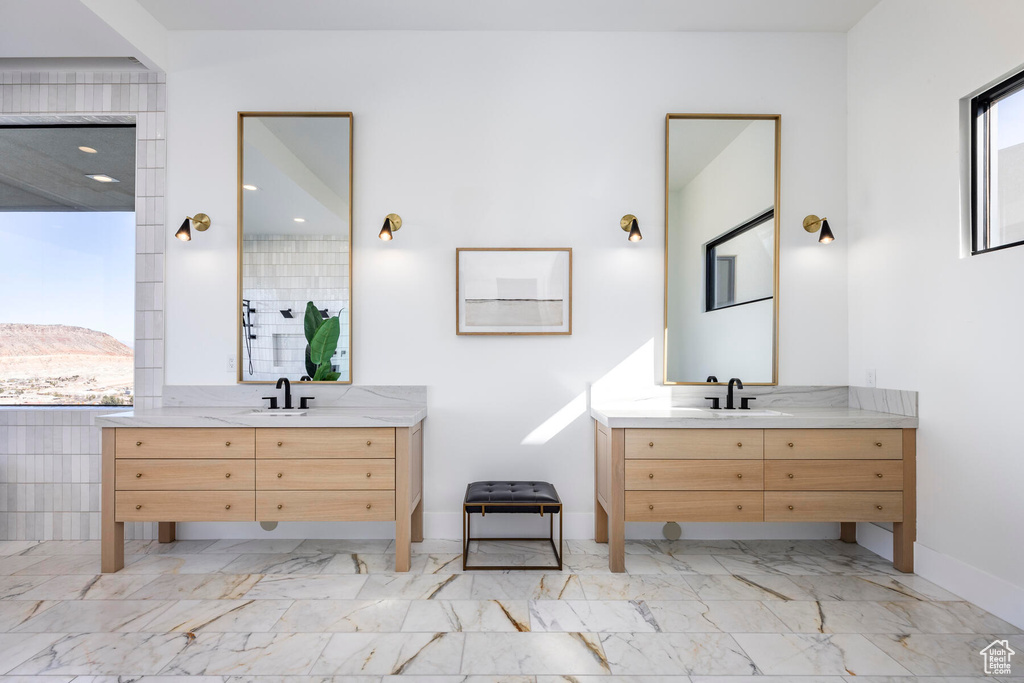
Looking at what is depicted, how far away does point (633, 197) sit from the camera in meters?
3.29

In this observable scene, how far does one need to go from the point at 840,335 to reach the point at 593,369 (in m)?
1.51

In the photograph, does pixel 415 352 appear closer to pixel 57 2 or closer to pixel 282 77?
pixel 282 77

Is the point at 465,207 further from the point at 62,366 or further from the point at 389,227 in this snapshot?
the point at 62,366

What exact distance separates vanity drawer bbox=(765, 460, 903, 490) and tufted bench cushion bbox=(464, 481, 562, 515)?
1.09 meters

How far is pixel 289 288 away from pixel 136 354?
1.02 meters

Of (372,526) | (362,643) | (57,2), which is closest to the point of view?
(362,643)

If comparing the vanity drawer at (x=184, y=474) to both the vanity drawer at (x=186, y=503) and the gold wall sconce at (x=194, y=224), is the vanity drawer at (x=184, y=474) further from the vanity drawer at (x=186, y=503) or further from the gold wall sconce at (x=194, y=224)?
the gold wall sconce at (x=194, y=224)

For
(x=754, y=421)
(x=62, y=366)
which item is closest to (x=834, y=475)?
(x=754, y=421)

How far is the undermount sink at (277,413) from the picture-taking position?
278 centimetres

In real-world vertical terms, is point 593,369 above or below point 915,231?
below

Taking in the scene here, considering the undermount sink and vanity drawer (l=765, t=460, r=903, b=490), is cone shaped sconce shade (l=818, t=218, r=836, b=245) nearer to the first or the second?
vanity drawer (l=765, t=460, r=903, b=490)

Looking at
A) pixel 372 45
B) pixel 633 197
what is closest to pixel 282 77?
pixel 372 45

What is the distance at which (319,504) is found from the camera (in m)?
2.75

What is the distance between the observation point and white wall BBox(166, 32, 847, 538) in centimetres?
328
